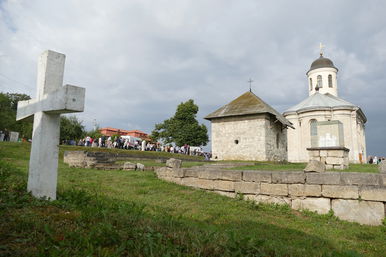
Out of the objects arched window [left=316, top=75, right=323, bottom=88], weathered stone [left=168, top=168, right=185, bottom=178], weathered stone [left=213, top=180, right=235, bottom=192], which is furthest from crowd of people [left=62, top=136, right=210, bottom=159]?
weathered stone [left=213, top=180, right=235, bottom=192]

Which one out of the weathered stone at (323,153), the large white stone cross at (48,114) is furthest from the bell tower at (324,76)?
the large white stone cross at (48,114)

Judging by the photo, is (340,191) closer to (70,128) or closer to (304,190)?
(304,190)

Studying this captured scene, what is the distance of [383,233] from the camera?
5.57 m

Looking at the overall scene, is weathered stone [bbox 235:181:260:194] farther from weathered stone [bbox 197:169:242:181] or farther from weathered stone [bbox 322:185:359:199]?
weathered stone [bbox 322:185:359:199]

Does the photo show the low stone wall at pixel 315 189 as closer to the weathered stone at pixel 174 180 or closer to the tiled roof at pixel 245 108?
the weathered stone at pixel 174 180

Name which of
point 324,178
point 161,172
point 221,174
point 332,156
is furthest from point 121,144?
point 324,178

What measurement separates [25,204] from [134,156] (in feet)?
56.6

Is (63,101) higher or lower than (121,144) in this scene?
lower

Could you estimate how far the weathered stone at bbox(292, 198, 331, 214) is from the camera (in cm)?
657

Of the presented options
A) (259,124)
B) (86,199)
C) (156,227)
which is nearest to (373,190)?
(156,227)

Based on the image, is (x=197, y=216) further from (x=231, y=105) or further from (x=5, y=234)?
(x=231, y=105)

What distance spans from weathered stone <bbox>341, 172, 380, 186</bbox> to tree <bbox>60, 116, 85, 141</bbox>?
4194 cm

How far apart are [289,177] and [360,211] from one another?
1.74 meters

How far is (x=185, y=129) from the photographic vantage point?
4616cm
